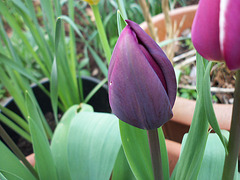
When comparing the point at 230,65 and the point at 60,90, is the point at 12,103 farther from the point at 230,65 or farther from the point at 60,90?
the point at 230,65

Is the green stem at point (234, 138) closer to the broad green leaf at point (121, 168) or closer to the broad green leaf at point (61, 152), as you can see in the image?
the broad green leaf at point (121, 168)

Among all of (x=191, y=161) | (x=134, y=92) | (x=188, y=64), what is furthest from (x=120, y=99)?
(x=188, y=64)

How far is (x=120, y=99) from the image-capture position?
0.27 m

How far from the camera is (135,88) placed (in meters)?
0.26

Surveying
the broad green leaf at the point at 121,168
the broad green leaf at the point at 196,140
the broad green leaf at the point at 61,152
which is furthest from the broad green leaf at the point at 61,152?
the broad green leaf at the point at 196,140

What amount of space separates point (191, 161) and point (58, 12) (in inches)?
19.7

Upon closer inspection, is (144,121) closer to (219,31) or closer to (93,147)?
(219,31)

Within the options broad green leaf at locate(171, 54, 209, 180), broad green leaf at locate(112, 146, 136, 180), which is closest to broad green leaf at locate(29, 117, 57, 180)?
broad green leaf at locate(112, 146, 136, 180)

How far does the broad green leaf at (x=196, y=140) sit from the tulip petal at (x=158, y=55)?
0.06 metres

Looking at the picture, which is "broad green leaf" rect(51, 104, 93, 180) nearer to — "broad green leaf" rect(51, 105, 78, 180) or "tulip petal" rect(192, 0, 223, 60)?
"broad green leaf" rect(51, 105, 78, 180)

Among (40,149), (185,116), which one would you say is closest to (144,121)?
(40,149)

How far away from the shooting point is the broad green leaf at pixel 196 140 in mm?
333

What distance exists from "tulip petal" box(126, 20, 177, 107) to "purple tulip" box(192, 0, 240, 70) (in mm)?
38

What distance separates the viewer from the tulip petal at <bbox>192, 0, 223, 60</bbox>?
0.22m
